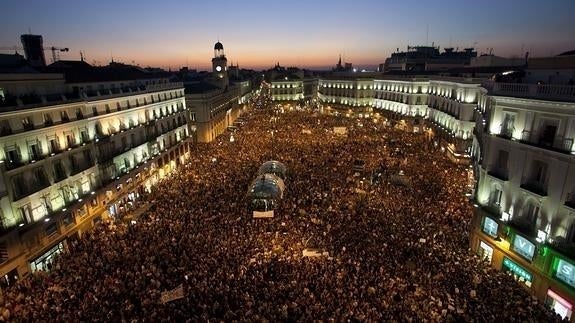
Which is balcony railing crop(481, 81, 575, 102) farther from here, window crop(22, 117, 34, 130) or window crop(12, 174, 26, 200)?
window crop(12, 174, 26, 200)

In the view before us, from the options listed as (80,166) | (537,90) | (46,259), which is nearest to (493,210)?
(537,90)

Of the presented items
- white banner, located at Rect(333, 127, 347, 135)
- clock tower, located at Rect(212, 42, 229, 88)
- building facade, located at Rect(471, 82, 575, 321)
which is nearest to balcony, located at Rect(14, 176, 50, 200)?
building facade, located at Rect(471, 82, 575, 321)

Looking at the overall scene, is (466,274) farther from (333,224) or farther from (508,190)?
(333,224)

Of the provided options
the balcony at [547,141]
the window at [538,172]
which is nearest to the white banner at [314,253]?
the window at [538,172]

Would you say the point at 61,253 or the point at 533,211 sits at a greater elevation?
the point at 533,211

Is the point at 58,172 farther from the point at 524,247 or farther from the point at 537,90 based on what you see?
the point at 537,90

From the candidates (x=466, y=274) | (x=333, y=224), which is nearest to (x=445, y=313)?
(x=466, y=274)
